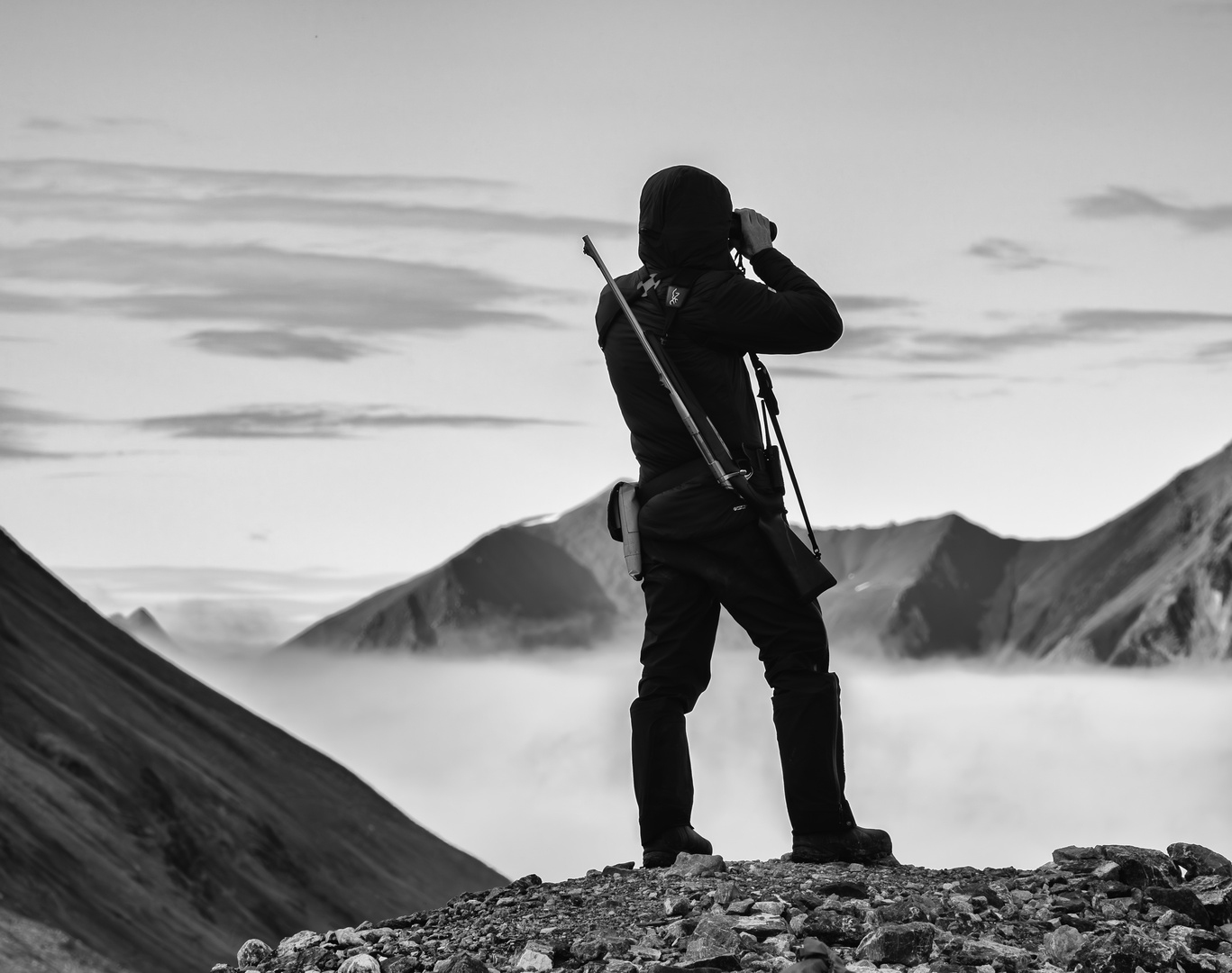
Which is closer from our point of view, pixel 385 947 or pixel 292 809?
pixel 385 947

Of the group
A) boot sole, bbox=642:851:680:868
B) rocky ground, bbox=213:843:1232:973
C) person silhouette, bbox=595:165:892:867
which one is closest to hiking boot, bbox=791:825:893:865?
person silhouette, bbox=595:165:892:867

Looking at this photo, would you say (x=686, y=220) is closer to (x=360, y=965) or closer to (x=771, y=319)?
(x=771, y=319)

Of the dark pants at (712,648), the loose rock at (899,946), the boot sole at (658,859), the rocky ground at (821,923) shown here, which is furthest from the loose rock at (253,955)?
Result: the loose rock at (899,946)

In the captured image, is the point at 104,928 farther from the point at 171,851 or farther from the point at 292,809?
the point at 292,809

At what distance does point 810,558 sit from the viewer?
1059 cm

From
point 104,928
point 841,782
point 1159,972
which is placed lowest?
point 1159,972

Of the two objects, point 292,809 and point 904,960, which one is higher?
point 292,809

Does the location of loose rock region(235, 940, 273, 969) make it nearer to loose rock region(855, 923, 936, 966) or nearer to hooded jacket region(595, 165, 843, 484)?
loose rock region(855, 923, 936, 966)

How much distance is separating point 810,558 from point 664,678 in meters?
1.22

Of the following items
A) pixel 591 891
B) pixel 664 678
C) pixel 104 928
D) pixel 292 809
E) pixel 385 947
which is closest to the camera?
pixel 385 947

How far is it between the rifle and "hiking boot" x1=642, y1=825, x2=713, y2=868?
1.78 metres

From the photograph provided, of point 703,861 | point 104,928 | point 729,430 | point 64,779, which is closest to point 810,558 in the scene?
point 729,430

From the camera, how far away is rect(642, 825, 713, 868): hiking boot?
10945 mm

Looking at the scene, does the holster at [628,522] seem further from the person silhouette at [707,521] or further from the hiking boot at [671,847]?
the hiking boot at [671,847]
